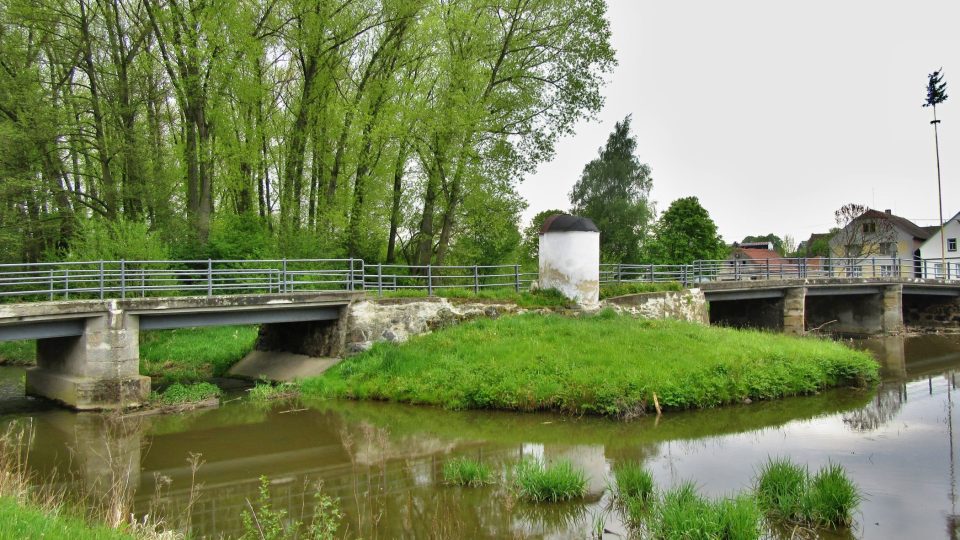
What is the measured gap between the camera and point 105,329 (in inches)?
661

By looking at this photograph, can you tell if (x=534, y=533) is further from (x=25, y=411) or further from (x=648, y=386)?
(x=25, y=411)

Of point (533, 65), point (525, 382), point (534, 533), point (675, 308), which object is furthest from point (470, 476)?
point (533, 65)

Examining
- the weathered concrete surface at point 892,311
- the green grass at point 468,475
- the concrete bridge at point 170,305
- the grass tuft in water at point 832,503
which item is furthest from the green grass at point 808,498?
Answer: the weathered concrete surface at point 892,311

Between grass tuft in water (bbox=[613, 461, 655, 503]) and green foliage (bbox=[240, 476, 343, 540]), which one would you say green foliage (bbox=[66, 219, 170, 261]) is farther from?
grass tuft in water (bbox=[613, 461, 655, 503])

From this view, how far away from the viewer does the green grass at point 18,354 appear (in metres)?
26.2

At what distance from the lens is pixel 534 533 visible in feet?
28.0

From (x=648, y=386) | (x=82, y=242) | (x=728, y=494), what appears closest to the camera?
(x=728, y=494)

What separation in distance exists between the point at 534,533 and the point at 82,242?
19.6 m

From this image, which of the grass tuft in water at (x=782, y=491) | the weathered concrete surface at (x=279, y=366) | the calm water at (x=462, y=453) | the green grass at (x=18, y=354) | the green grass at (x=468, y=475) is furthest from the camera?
the green grass at (x=18, y=354)

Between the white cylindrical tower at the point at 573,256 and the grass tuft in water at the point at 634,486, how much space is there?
1271cm

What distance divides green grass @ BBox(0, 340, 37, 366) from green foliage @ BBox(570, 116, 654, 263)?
3426cm

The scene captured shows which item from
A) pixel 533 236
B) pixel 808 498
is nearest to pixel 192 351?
pixel 808 498

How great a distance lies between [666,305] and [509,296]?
6039mm

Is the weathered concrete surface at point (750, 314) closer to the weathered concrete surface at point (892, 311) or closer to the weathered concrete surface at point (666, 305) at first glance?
the weathered concrete surface at point (666, 305)
